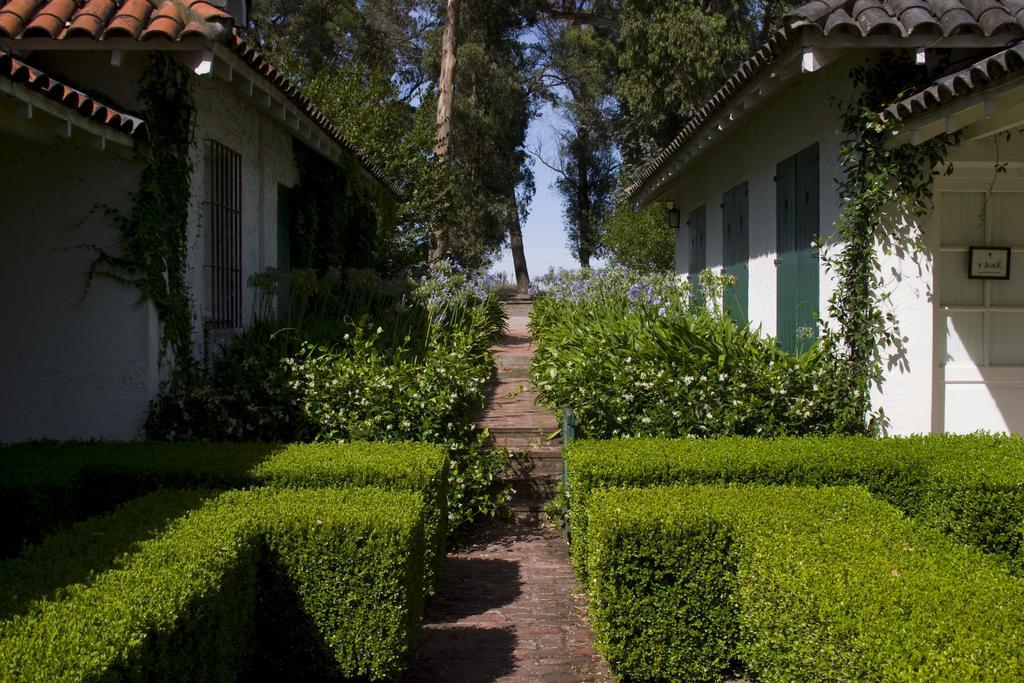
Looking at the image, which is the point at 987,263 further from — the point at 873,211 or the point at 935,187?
the point at 873,211

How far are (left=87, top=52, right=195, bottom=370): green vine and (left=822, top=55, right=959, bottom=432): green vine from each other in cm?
489

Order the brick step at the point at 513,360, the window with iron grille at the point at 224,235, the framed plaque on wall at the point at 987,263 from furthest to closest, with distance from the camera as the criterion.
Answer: the brick step at the point at 513,360, the window with iron grille at the point at 224,235, the framed plaque on wall at the point at 987,263

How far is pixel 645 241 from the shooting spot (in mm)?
25969

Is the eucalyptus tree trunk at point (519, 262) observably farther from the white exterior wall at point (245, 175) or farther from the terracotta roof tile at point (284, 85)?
the white exterior wall at point (245, 175)

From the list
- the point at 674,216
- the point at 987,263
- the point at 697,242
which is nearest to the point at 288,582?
the point at 987,263

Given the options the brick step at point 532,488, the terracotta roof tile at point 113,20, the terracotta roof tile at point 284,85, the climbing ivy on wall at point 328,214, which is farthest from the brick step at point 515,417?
the terracotta roof tile at point 113,20

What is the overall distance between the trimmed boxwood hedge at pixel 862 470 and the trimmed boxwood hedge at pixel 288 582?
4.40ft

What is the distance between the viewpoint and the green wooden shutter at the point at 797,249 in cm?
753

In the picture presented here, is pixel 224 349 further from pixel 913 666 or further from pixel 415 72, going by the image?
pixel 415 72

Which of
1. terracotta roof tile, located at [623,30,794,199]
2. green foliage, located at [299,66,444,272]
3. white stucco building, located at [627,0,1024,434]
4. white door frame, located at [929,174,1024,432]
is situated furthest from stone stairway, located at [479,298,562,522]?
green foliage, located at [299,66,444,272]

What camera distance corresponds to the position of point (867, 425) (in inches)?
266

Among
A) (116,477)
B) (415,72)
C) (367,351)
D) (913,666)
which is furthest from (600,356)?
(415,72)

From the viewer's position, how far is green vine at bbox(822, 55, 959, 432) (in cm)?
648

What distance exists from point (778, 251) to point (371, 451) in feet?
15.4
